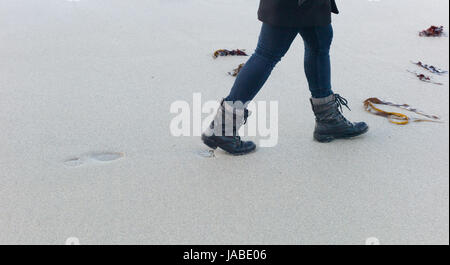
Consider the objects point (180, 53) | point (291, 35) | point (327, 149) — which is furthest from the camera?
point (180, 53)

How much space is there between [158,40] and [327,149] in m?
1.91

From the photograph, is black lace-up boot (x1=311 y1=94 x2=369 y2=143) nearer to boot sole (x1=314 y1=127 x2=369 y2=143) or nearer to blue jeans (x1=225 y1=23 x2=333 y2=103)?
boot sole (x1=314 y1=127 x2=369 y2=143)

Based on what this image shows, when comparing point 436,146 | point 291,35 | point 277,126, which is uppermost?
point 291,35

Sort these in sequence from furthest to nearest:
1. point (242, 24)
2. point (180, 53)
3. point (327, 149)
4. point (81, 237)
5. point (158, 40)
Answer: point (242, 24) < point (158, 40) < point (180, 53) < point (327, 149) < point (81, 237)

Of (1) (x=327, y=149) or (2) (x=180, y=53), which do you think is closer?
(1) (x=327, y=149)

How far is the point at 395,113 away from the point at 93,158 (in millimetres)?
1533

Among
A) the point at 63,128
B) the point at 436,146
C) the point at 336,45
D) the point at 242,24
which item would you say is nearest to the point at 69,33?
the point at 242,24

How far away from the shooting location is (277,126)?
8.39 feet

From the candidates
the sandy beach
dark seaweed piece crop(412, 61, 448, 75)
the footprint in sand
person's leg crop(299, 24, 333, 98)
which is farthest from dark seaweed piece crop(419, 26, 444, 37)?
the footprint in sand

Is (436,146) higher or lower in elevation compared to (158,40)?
lower

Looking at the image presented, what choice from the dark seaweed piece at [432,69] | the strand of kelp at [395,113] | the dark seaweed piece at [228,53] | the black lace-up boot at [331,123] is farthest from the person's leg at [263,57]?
→ the dark seaweed piece at [432,69]

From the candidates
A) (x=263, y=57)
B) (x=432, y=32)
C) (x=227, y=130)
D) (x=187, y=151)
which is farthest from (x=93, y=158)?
(x=432, y=32)

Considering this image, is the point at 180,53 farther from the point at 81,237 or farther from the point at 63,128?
the point at 81,237

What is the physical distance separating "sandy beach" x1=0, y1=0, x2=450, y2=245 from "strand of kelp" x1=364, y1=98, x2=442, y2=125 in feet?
0.17
